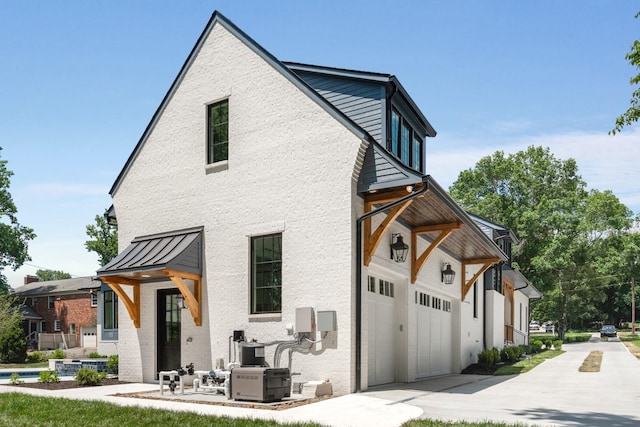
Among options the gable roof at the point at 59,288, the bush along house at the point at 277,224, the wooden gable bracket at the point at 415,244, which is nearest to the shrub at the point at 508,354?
the bush along house at the point at 277,224

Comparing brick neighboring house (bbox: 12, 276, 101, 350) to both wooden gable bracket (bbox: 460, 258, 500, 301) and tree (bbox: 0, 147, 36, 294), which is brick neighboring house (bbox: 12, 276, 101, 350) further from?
wooden gable bracket (bbox: 460, 258, 500, 301)

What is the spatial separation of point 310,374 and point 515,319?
95.9 feet

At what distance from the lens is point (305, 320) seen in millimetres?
13281

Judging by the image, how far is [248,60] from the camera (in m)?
15.4

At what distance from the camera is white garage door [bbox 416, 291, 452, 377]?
18.4 metres

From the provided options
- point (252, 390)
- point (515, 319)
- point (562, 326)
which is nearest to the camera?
point (252, 390)

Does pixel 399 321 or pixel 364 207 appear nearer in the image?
pixel 364 207

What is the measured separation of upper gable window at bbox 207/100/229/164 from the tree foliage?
38.5 metres

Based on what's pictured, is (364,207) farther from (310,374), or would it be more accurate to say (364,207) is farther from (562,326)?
(562,326)

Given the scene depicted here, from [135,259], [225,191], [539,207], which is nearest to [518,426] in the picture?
[225,191]

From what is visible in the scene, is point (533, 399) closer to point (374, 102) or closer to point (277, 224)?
point (277, 224)

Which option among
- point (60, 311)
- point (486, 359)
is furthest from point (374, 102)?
point (60, 311)

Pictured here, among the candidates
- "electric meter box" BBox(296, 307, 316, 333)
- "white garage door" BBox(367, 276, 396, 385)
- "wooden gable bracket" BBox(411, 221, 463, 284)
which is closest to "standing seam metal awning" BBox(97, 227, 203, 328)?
"electric meter box" BBox(296, 307, 316, 333)

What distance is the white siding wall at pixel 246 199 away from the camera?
43.8 feet
